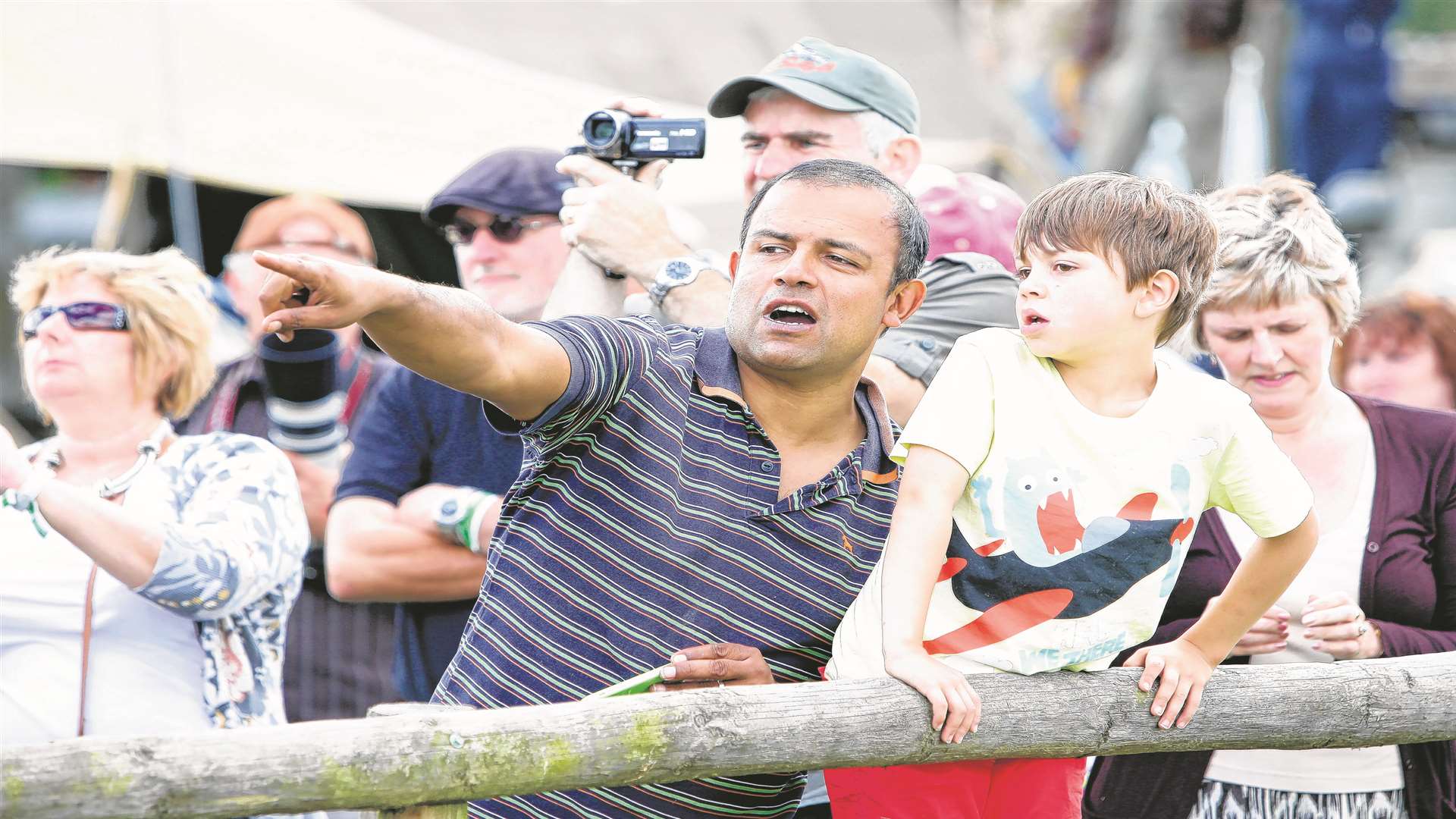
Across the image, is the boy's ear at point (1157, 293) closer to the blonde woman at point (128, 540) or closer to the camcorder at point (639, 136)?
the camcorder at point (639, 136)

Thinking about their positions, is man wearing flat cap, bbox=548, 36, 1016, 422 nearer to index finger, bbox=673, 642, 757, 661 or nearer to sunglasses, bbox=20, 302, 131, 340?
index finger, bbox=673, 642, 757, 661

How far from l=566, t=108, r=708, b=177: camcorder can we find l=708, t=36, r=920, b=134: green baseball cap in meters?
0.37

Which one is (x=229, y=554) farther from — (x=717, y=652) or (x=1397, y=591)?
(x=1397, y=591)

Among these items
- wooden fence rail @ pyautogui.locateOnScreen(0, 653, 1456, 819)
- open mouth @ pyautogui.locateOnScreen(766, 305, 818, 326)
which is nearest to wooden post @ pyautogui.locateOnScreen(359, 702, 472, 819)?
wooden fence rail @ pyautogui.locateOnScreen(0, 653, 1456, 819)

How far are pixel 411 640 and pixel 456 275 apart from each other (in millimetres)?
4123

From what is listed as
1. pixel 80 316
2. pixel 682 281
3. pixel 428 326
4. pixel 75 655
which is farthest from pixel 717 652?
pixel 80 316

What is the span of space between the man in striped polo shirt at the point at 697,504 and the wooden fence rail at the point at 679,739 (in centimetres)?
18

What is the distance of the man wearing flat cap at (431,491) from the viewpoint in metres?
3.43

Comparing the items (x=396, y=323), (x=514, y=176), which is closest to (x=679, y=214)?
(x=514, y=176)

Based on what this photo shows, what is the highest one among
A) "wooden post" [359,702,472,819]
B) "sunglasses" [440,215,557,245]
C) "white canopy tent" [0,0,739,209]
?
"white canopy tent" [0,0,739,209]

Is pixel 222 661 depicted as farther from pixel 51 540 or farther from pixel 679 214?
pixel 679 214

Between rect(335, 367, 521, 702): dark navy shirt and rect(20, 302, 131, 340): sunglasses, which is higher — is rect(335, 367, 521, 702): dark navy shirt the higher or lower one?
the lower one

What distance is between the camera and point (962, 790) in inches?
96.0

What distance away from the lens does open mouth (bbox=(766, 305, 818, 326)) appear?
2.50 m
